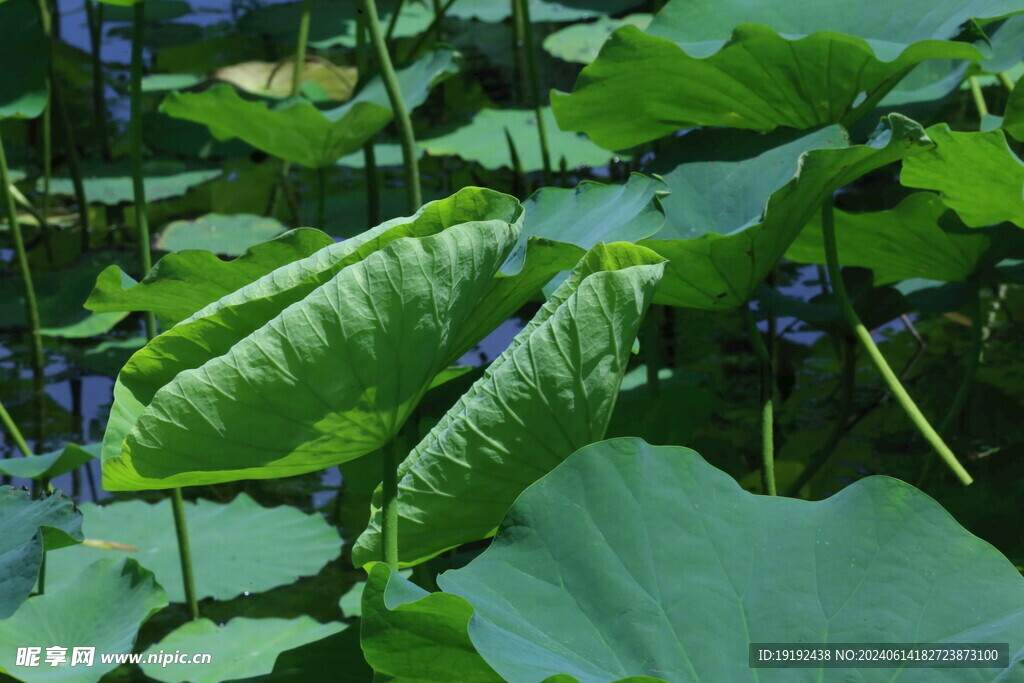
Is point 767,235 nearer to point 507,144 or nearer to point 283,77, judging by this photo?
point 507,144

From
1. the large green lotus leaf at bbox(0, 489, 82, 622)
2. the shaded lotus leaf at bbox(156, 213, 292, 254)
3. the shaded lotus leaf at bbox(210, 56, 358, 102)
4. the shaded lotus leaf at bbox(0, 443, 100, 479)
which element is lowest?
the shaded lotus leaf at bbox(156, 213, 292, 254)

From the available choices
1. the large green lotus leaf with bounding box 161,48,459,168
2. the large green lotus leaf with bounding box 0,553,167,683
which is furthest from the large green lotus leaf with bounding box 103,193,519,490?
the large green lotus leaf with bounding box 161,48,459,168

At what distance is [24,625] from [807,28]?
1.20 m

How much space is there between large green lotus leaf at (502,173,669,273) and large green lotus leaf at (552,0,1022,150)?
235mm

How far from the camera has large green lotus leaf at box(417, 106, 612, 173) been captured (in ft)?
7.06

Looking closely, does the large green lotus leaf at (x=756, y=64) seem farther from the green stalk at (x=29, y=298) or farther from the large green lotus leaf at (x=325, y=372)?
the green stalk at (x=29, y=298)

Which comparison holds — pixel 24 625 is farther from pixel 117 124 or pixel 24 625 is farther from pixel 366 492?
pixel 117 124

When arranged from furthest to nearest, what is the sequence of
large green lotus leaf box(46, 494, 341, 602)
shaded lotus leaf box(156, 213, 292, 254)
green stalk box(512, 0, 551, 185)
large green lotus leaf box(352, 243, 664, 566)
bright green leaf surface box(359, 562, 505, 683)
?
1. shaded lotus leaf box(156, 213, 292, 254)
2. green stalk box(512, 0, 551, 185)
3. large green lotus leaf box(46, 494, 341, 602)
4. large green lotus leaf box(352, 243, 664, 566)
5. bright green leaf surface box(359, 562, 505, 683)

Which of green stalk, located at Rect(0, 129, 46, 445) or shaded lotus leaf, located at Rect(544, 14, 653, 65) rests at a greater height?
shaded lotus leaf, located at Rect(544, 14, 653, 65)

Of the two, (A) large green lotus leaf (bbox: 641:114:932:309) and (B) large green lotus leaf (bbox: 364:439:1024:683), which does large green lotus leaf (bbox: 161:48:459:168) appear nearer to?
(A) large green lotus leaf (bbox: 641:114:932:309)

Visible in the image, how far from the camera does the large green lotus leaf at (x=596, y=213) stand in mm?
828

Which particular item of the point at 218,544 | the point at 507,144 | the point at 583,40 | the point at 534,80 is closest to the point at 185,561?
the point at 218,544

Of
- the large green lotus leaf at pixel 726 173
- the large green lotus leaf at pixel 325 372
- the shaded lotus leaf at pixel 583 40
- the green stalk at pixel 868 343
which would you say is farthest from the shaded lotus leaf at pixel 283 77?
the large green lotus leaf at pixel 325 372

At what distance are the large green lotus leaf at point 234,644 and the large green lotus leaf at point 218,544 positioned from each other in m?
0.12
